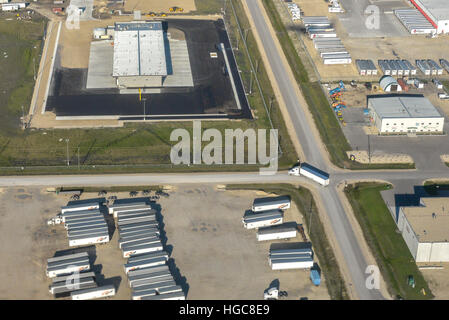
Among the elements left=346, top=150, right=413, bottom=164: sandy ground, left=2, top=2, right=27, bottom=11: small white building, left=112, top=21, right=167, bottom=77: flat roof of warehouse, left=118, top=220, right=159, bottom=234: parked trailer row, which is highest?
left=112, top=21, right=167, bottom=77: flat roof of warehouse

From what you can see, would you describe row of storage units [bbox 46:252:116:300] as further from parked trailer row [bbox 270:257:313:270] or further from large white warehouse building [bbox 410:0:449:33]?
large white warehouse building [bbox 410:0:449:33]

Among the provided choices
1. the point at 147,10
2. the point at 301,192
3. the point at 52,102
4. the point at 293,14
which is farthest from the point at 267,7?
the point at 301,192

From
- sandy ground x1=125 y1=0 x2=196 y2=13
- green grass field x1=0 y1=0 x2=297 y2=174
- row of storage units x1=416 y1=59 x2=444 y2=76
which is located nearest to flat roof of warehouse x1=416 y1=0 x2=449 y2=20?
row of storage units x1=416 y1=59 x2=444 y2=76

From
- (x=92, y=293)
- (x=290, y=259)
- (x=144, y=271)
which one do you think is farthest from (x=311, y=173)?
(x=92, y=293)

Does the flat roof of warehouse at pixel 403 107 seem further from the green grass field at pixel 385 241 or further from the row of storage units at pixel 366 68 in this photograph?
the green grass field at pixel 385 241

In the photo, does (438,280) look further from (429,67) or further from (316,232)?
(429,67)

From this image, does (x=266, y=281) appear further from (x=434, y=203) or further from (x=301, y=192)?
(x=434, y=203)
